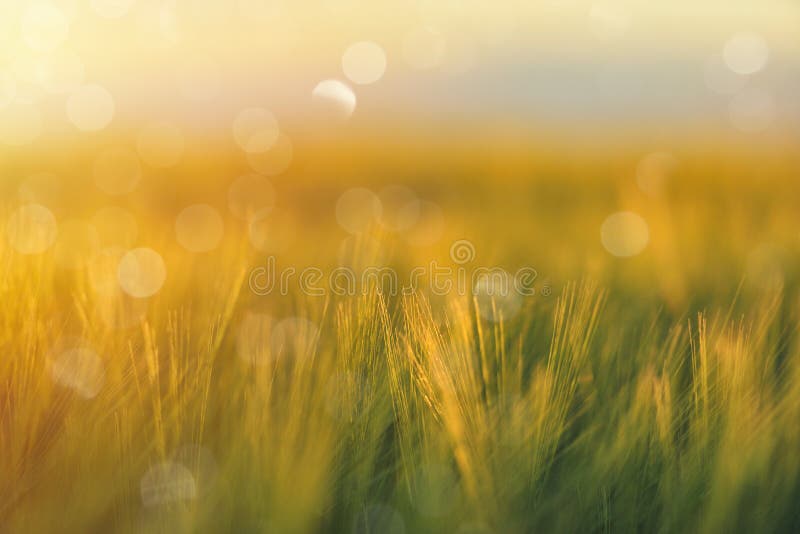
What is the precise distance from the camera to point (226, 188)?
1.99 metres

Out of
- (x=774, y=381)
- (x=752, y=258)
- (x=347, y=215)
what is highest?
(x=347, y=215)

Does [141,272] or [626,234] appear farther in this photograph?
[626,234]

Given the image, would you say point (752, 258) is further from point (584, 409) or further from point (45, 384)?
point (45, 384)

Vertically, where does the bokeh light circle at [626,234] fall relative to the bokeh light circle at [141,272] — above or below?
above

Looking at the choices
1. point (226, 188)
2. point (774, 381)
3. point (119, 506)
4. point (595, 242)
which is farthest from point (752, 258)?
point (226, 188)

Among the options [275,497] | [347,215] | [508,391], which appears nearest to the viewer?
[275,497]

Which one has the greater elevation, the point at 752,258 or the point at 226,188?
the point at 226,188

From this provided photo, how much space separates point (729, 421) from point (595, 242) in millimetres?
636

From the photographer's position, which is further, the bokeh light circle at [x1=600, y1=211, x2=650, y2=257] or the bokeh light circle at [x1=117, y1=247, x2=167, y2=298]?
the bokeh light circle at [x1=600, y1=211, x2=650, y2=257]

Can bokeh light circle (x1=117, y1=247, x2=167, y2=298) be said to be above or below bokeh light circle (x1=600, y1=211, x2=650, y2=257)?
below

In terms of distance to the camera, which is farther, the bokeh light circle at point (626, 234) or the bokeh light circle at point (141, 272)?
the bokeh light circle at point (626, 234)

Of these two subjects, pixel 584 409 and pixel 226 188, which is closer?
pixel 584 409

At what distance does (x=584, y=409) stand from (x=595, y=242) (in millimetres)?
588

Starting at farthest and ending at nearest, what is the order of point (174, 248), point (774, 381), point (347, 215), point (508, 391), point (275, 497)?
point (347, 215)
point (174, 248)
point (774, 381)
point (508, 391)
point (275, 497)
